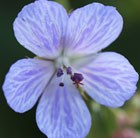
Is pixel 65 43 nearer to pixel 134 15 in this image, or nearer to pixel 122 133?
pixel 122 133

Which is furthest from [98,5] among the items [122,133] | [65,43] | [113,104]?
[122,133]

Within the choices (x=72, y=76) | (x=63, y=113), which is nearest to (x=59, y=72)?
(x=72, y=76)

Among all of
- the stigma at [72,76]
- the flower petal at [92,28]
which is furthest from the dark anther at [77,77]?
the flower petal at [92,28]

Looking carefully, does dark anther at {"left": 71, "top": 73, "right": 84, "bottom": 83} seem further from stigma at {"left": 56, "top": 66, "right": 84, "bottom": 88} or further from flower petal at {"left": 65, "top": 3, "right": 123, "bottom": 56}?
flower petal at {"left": 65, "top": 3, "right": 123, "bottom": 56}

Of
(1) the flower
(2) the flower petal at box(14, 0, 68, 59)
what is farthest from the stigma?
(2) the flower petal at box(14, 0, 68, 59)

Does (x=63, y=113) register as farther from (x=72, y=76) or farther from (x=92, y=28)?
(x=92, y=28)
